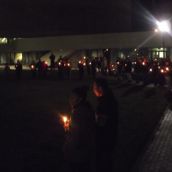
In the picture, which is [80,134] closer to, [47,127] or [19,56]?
[47,127]

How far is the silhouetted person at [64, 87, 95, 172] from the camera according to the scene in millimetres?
7078

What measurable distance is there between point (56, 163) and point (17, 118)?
7.30 meters

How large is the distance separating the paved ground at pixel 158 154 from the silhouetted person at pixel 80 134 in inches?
115

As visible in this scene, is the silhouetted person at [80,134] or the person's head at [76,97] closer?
the silhouetted person at [80,134]

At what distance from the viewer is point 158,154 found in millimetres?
11469

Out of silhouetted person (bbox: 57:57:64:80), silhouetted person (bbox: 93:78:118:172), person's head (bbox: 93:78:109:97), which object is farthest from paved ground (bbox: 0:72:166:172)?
silhouetted person (bbox: 57:57:64:80)

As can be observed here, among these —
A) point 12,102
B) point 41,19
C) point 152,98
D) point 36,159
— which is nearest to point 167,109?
point 152,98

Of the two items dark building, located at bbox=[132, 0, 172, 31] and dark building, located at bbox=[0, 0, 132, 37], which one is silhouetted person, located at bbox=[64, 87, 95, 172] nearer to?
dark building, located at bbox=[0, 0, 132, 37]

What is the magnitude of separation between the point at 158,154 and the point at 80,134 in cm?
471

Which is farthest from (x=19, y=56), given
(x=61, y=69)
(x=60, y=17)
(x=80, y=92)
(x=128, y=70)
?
(x=80, y=92)

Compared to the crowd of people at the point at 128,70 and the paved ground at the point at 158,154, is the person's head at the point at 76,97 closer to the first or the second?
the paved ground at the point at 158,154

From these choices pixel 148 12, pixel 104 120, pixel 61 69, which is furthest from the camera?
pixel 148 12

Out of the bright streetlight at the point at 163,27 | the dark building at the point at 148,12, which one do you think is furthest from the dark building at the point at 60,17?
the bright streetlight at the point at 163,27

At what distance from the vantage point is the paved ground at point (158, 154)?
10120 mm
